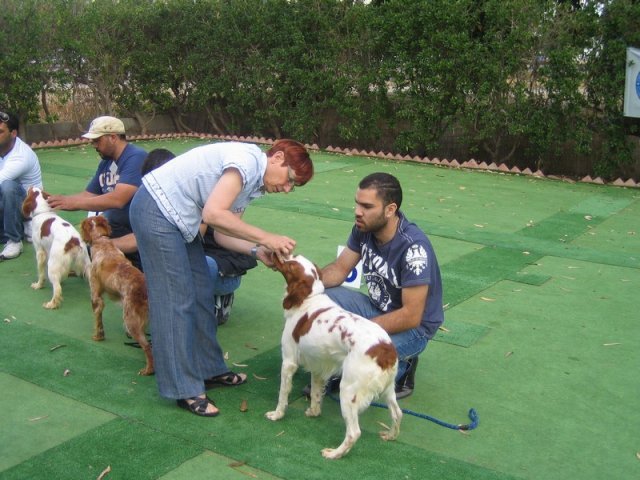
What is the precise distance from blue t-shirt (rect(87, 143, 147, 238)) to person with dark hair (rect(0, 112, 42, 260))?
4.49 ft

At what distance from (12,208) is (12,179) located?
11.0 inches

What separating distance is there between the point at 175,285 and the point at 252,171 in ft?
2.45

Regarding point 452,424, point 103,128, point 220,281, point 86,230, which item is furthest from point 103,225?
point 452,424

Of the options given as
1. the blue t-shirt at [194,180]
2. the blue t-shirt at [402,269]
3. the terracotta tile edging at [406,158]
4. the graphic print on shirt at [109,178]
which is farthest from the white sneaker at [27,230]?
the terracotta tile edging at [406,158]

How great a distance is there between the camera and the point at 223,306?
5434 mm

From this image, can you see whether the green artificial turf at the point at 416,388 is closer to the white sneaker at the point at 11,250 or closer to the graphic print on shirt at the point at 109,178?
the white sneaker at the point at 11,250

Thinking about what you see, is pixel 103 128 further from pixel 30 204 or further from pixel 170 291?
pixel 170 291

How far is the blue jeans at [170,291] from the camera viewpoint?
3906 millimetres

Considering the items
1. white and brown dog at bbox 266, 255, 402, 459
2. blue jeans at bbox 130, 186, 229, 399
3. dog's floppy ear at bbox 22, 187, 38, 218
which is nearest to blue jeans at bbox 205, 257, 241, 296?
blue jeans at bbox 130, 186, 229, 399

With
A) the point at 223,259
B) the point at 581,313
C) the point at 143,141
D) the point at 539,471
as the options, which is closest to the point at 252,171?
the point at 223,259

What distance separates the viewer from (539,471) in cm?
358

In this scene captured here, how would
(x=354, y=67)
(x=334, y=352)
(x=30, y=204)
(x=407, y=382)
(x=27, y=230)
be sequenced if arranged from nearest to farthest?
(x=334, y=352)
(x=407, y=382)
(x=30, y=204)
(x=27, y=230)
(x=354, y=67)

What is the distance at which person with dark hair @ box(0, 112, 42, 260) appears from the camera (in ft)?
23.4

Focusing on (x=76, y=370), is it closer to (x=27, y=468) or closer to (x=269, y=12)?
(x=27, y=468)
